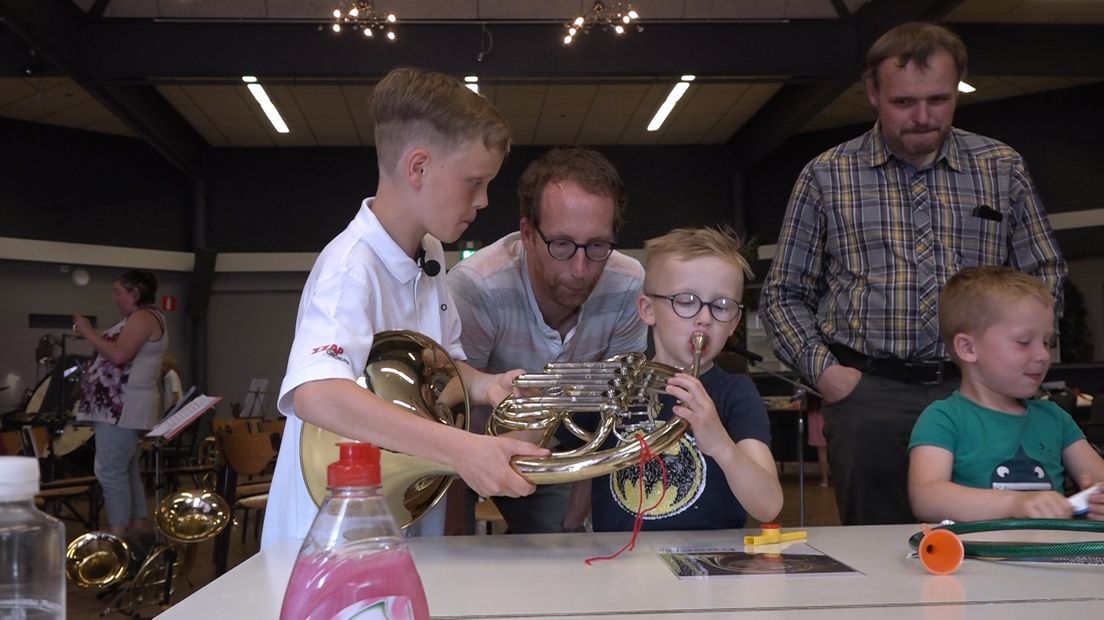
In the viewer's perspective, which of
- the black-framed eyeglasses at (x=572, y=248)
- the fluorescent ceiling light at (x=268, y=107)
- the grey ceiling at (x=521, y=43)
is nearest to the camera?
the black-framed eyeglasses at (x=572, y=248)

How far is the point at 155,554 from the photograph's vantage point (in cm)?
430

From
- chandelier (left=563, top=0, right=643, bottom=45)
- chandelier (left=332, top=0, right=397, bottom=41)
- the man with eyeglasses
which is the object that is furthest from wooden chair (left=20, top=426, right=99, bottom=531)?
chandelier (left=563, top=0, right=643, bottom=45)

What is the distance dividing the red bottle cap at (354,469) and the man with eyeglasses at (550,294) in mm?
1521

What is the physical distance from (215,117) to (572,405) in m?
12.5

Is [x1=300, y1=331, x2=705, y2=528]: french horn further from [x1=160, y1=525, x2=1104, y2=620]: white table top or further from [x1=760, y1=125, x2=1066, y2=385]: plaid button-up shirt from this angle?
[x1=760, y1=125, x2=1066, y2=385]: plaid button-up shirt

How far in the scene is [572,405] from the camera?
60.6 inches

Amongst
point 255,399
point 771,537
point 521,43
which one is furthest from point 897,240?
point 255,399

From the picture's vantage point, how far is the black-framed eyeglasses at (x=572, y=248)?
7.29 ft

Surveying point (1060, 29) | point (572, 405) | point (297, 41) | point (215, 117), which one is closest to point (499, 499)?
point (572, 405)

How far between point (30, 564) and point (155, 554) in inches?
151

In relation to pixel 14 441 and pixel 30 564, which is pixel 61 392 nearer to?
pixel 14 441

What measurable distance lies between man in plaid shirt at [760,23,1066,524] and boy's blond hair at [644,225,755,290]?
0.65 metres

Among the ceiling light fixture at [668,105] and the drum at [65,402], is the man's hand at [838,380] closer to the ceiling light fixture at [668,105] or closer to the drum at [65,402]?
the drum at [65,402]

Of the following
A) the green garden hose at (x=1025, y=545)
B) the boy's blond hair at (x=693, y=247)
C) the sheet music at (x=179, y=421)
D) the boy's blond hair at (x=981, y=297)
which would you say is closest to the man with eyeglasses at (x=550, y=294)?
the boy's blond hair at (x=693, y=247)
